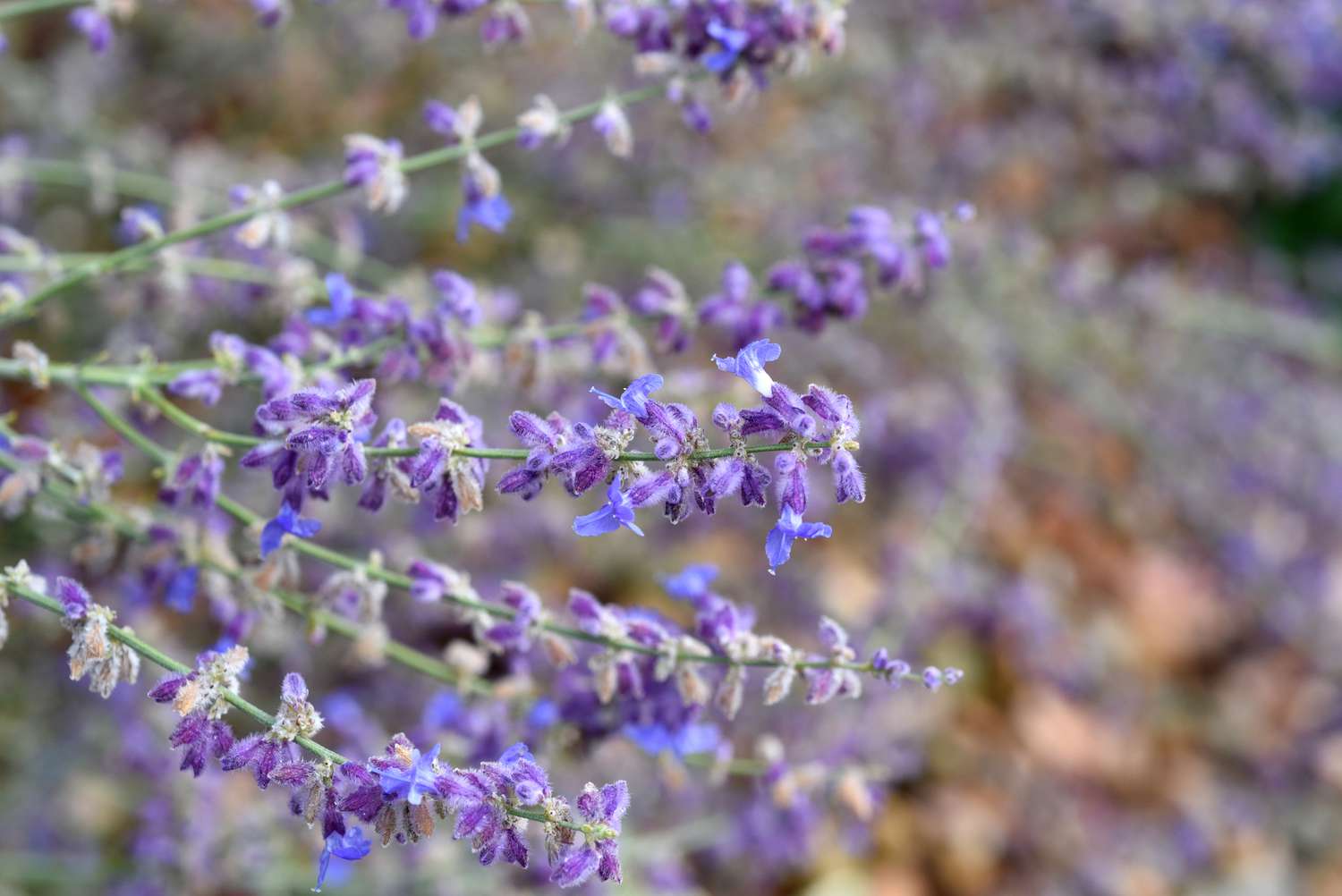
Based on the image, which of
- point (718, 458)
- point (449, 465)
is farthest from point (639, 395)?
point (449, 465)

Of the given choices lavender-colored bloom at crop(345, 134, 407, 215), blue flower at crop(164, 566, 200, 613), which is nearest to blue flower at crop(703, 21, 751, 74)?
lavender-colored bloom at crop(345, 134, 407, 215)

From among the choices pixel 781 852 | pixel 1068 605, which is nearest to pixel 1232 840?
pixel 1068 605

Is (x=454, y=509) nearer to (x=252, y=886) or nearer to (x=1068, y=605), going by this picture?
(x=252, y=886)

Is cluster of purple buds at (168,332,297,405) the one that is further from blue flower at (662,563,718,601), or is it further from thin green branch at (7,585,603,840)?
blue flower at (662,563,718,601)

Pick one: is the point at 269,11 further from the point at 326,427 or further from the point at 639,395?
the point at 639,395

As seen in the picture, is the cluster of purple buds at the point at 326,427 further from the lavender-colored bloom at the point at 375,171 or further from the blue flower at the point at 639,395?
the lavender-colored bloom at the point at 375,171

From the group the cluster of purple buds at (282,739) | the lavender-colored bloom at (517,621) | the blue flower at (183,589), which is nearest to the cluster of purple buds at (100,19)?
the blue flower at (183,589)
